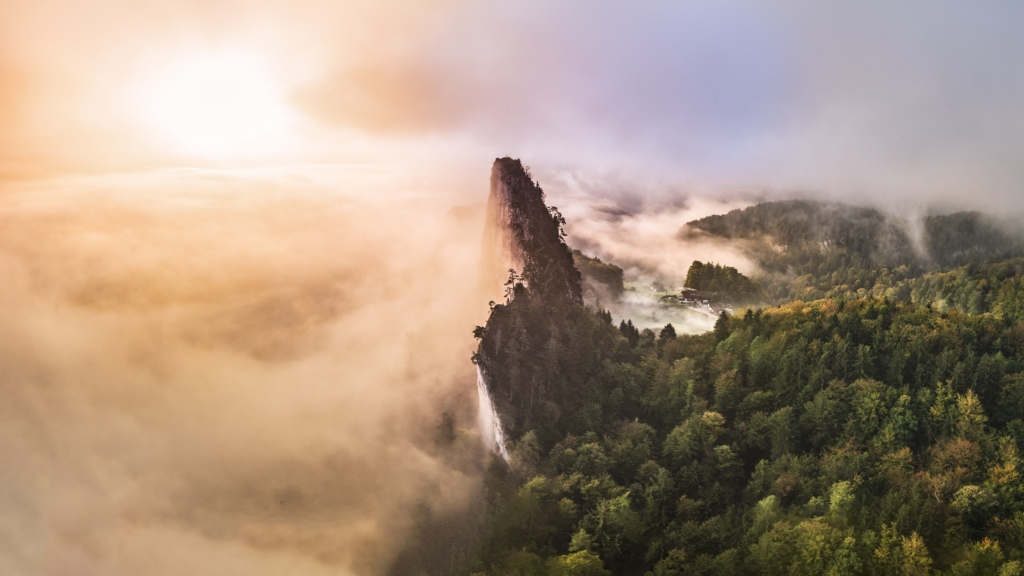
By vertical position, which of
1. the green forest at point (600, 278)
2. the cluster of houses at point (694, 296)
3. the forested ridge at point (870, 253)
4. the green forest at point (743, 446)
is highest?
the forested ridge at point (870, 253)

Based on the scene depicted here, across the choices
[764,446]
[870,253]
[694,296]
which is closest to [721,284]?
[694,296]

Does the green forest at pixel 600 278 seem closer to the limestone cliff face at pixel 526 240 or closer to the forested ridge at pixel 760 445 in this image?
the limestone cliff face at pixel 526 240

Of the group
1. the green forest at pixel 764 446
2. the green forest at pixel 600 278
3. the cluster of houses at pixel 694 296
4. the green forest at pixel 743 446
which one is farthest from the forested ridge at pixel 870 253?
the green forest at pixel 743 446

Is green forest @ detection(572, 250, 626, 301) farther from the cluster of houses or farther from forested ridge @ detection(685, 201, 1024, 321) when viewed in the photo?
forested ridge @ detection(685, 201, 1024, 321)

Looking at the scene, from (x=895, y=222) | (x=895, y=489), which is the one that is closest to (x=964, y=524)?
(x=895, y=489)

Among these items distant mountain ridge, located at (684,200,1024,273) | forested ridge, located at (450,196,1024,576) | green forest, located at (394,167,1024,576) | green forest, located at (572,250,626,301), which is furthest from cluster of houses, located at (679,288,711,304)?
distant mountain ridge, located at (684,200,1024,273)

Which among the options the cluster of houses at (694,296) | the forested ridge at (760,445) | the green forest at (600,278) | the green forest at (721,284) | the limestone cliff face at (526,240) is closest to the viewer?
the forested ridge at (760,445)
